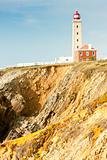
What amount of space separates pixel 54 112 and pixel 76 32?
148 feet

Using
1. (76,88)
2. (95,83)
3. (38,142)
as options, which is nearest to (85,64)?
(76,88)

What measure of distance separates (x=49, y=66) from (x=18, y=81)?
242 inches

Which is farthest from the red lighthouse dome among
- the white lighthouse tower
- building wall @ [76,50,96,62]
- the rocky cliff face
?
the rocky cliff face

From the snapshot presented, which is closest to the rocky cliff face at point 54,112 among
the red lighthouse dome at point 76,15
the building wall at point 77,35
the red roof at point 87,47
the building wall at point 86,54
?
the building wall at point 86,54

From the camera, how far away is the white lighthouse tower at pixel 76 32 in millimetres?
100500

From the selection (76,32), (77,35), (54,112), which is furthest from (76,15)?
(54,112)

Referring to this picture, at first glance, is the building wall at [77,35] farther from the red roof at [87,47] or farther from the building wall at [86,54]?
the building wall at [86,54]

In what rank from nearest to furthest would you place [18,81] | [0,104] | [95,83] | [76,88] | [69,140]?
[69,140], [95,83], [76,88], [0,104], [18,81]

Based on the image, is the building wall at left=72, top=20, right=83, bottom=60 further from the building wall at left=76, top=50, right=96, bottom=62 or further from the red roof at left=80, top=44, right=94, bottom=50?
the building wall at left=76, top=50, right=96, bottom=62

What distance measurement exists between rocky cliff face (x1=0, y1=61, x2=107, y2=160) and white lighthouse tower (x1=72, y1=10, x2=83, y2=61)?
21994 millimetres

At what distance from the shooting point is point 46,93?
72812 mm

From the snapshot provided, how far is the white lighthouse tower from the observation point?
100500mm

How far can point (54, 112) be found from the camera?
61125 mm

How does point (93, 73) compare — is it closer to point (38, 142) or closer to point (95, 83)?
point (95, 83)
